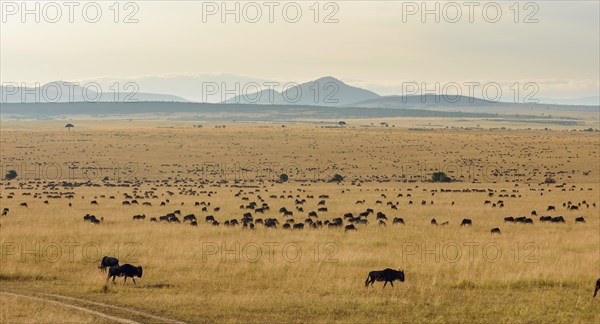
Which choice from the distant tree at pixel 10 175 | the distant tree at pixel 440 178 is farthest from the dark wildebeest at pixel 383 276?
the distant tree at pixel 10 175

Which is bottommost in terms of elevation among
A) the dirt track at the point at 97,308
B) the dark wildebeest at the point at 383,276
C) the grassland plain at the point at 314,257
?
the grassland plain at the point at 314,257

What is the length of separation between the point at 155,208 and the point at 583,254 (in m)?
26.0

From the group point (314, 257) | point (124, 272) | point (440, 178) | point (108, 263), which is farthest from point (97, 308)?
point (440, 178)

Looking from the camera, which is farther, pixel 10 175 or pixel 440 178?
pixel 10 175

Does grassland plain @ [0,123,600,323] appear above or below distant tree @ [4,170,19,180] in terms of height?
below

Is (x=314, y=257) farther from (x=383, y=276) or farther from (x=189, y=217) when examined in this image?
(x=189, y=217)

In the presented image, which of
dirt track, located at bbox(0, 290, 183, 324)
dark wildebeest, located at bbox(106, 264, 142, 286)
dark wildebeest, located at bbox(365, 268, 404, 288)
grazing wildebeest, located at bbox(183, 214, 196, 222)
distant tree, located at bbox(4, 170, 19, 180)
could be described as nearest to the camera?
dirt track, located at bbox(0, 290, 183, 324)

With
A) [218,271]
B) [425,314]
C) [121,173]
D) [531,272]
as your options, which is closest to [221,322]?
[425,314]

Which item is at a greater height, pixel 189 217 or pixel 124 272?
pixel 124 272

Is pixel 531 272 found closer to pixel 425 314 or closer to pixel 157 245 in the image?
pixel 425 314

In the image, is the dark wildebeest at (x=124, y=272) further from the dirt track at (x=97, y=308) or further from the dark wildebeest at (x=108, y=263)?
the dirt track at (x=97, y=308)

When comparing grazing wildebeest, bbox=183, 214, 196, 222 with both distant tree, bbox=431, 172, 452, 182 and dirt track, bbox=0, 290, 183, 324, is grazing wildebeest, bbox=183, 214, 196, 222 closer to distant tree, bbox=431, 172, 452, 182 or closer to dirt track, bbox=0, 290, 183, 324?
dirt track, bbox=0, 290, 183, 324

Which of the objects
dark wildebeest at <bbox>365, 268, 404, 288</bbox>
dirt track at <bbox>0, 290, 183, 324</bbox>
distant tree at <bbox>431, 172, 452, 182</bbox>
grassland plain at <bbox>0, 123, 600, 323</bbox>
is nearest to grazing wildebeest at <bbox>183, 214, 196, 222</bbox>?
grassland plain at <bbox>0, 123, 600, 323</bbox>

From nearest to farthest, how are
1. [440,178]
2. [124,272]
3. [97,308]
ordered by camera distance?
[97,308]
[124,272]
[440,178]
